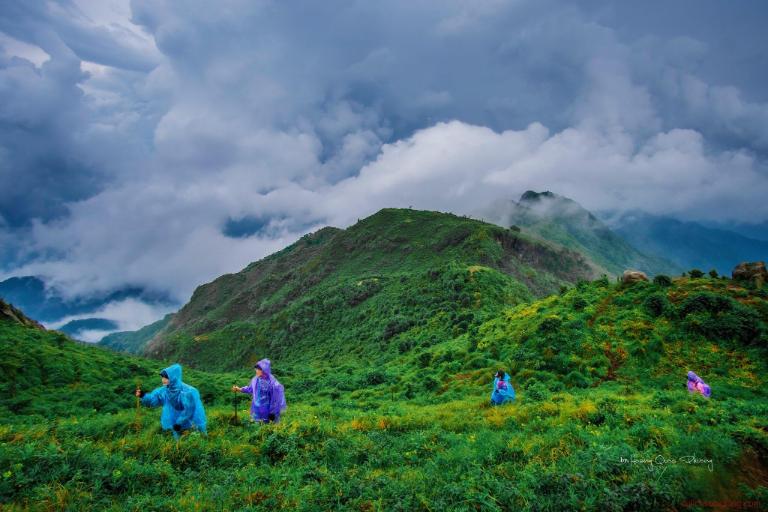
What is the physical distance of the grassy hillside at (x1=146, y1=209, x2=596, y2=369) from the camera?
A: 5215 cm

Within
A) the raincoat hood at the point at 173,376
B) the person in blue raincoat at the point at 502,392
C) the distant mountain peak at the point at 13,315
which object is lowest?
the person in blue raincoat at the point at 502,392

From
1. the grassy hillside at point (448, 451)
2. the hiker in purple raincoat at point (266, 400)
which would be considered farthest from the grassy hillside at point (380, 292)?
the hiker in purple raincoat at point (266, 400)

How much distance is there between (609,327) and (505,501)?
19.5 metres

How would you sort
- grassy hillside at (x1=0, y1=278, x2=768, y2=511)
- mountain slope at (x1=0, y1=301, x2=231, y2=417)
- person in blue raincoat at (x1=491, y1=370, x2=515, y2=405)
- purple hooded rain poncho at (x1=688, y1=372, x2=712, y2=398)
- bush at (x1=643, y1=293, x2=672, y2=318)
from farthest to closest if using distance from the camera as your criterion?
bush at (x1=643, y1=293, x2=672, y2=318), mountain slope at (x1=0, y1=301, x2=231, y2=417), person in blue raincoat at (x1=491, y1=370, x2=515, y2=405), purple hooded rain poncho at (x1=688, y1=372, x2=712, y2=398), grassy hillside at (x1=0, y1=278, x2=768, y2=511)

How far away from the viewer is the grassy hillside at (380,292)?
52153 mm

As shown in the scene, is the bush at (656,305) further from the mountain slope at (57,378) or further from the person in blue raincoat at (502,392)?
the mountain slope at (57,378)

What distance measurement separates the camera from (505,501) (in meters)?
5.98

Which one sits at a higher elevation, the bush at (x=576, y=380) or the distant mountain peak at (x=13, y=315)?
the distant mountain peak at (x=13, y=315)

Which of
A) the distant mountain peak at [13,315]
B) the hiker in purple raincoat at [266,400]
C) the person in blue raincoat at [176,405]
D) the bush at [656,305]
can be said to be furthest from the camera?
the distant mountain peak at [13,315]

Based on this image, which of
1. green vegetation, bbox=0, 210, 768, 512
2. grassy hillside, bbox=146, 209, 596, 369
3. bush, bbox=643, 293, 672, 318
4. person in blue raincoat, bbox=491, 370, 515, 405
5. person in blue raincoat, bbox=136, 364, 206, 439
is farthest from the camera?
grassy hillside, bbox=146, 209, 596, 369

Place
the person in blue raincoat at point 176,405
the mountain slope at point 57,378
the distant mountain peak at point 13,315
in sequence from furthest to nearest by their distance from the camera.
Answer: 1. the distant mountain peak at point 13,315
2. the mountain slope at point 57,378
3. the person in blue raincoat at point 176,405

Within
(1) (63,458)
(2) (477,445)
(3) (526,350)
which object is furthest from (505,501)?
(3) (526,350)

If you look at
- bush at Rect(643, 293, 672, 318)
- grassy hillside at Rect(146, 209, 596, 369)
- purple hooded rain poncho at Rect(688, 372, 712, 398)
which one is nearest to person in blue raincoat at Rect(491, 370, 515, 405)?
purple hooded rain poncho at Rect(688, 372, 712, 398)

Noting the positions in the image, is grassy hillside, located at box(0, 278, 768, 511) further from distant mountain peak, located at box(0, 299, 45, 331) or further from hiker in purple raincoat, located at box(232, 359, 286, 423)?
distant mountain peak, located at box(0, 299, 45, 331)
